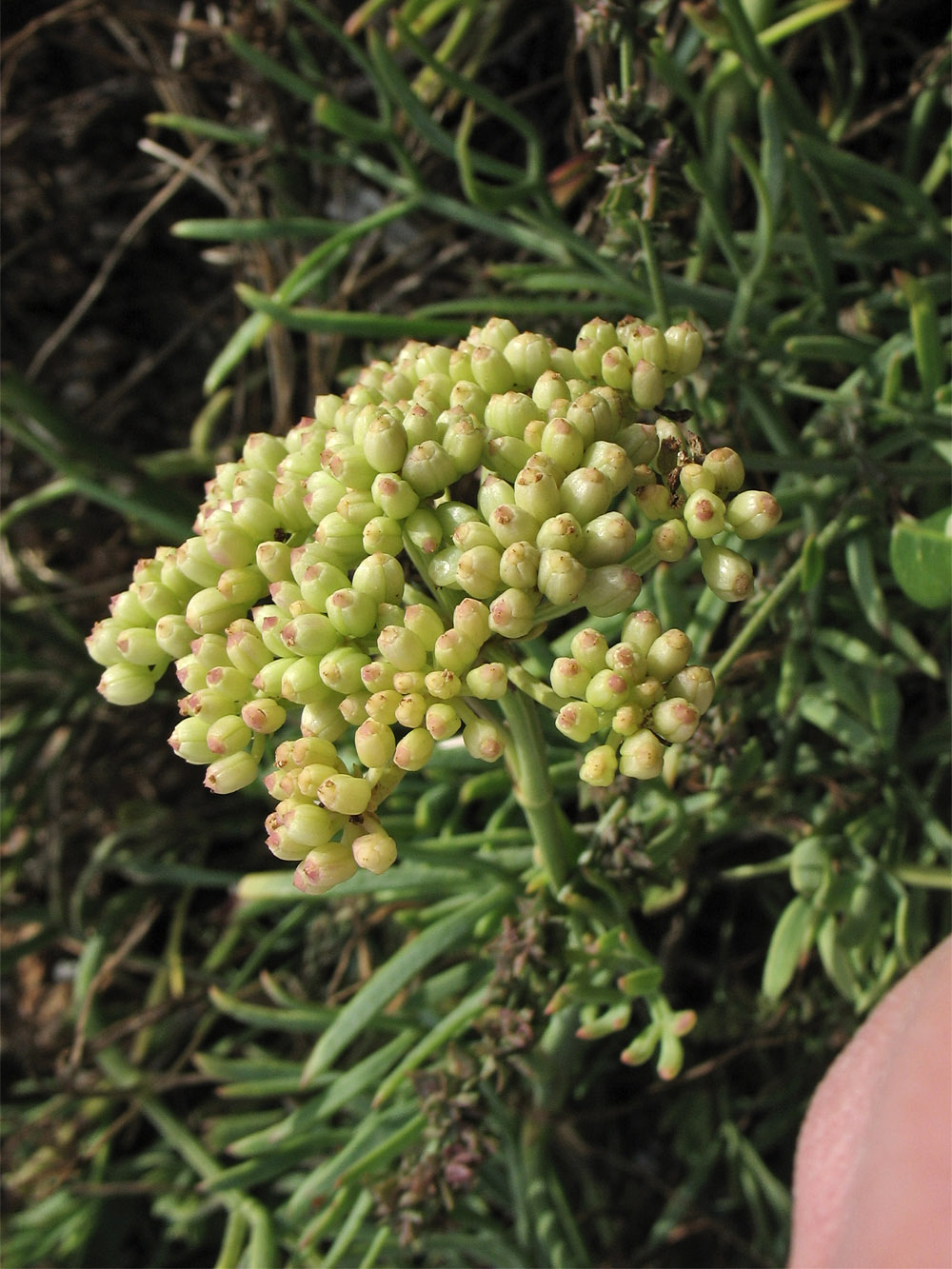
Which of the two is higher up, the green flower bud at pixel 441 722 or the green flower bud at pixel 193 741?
the green flower bud at pixel 193 741

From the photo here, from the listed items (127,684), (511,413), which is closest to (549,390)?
(511,413)

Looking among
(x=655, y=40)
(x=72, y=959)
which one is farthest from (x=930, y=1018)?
(x=72, y=959)

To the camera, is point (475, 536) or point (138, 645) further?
point (138, 645)

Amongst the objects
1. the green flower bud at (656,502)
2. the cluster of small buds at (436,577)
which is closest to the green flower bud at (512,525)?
the cluster of small buds at (436,577)

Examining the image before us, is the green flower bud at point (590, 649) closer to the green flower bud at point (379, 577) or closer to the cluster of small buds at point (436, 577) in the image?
the cluster of small buds at point (436, 577)

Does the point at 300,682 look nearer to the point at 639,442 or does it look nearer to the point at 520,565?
the point at 520,565

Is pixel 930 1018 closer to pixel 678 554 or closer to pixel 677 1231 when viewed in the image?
pixel 678 554
